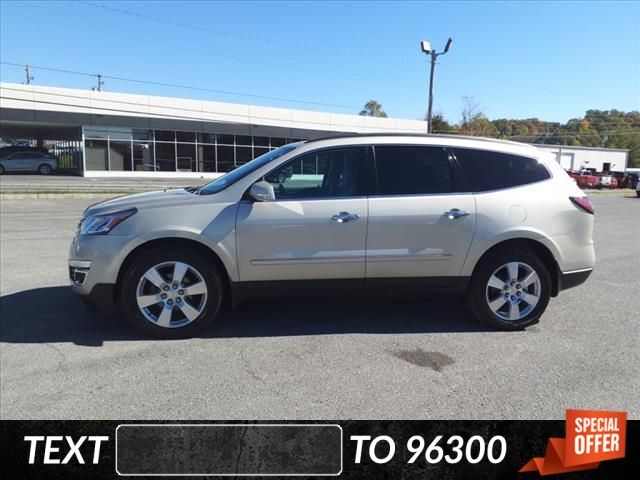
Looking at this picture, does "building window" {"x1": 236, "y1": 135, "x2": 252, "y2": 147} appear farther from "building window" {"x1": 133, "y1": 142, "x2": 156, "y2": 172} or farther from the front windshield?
the front windshield

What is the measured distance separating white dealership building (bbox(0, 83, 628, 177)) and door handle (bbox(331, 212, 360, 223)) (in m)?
33.2

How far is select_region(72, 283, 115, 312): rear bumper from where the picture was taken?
4.30m

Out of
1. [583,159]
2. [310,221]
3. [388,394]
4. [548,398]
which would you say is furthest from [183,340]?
[583,159]

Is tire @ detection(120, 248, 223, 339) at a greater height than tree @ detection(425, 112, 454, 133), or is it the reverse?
tree @ detection(425, 112, 454, 133)

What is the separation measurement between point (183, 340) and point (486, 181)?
3166 mm

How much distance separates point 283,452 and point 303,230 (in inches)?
89.4

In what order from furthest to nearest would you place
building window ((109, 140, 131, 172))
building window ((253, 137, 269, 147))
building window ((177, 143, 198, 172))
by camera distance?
building window ((253, 137, 269, 147)) < building window ((177, 143, 198, 172)) < building window ((109, 140, 131, 172))

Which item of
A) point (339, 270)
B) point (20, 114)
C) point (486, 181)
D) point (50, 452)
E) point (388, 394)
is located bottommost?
point (388, 394)

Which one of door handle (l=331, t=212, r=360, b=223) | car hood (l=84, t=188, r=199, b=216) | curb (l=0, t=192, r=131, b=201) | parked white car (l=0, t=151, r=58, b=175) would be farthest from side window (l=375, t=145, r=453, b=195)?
parked white car (l=0, t=151, r=58, b=175)

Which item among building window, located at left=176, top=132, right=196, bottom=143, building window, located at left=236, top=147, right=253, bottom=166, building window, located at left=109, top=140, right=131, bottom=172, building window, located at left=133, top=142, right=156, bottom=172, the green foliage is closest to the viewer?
building window, located at left=109, top=140, right=131, bottom=172

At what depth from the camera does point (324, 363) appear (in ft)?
12.8

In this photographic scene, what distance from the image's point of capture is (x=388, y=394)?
3395 mm

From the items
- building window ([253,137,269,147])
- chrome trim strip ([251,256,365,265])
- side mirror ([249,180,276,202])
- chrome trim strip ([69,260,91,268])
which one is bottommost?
chrome trim strip ([69,260,91,268])

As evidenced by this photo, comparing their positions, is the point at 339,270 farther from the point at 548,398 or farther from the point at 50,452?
the point at 50,452
